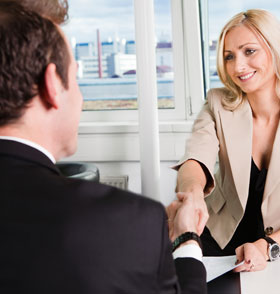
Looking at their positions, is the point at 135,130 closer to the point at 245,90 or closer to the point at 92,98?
the point at 92,98

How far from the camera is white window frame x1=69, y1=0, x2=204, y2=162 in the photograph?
349cm

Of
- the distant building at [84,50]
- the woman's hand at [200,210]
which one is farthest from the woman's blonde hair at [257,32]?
the distant building at [84,50]

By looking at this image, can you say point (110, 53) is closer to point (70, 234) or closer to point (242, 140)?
point (242, 140)

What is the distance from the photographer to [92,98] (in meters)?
3.97

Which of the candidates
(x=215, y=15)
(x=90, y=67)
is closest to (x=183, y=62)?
(x=215, y=15)

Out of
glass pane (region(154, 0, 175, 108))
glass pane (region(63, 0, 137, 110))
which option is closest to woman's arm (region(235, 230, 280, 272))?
glass pane (region(154, 0, 175, 108))

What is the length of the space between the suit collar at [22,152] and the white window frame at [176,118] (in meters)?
2.59

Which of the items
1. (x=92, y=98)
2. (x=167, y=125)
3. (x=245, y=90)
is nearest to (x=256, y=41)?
(x=245, y=90)

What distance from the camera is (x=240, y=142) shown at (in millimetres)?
2285

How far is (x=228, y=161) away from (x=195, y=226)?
849mm

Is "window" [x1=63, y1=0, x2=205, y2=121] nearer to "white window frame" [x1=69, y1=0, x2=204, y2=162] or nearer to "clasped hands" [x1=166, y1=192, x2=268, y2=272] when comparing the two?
"white window frame" [x1=69, y1=0, x2=204, y2=162]

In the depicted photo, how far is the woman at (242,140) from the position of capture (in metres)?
2.19

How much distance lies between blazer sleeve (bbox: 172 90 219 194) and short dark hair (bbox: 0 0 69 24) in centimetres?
120

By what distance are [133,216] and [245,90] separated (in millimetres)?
1599
